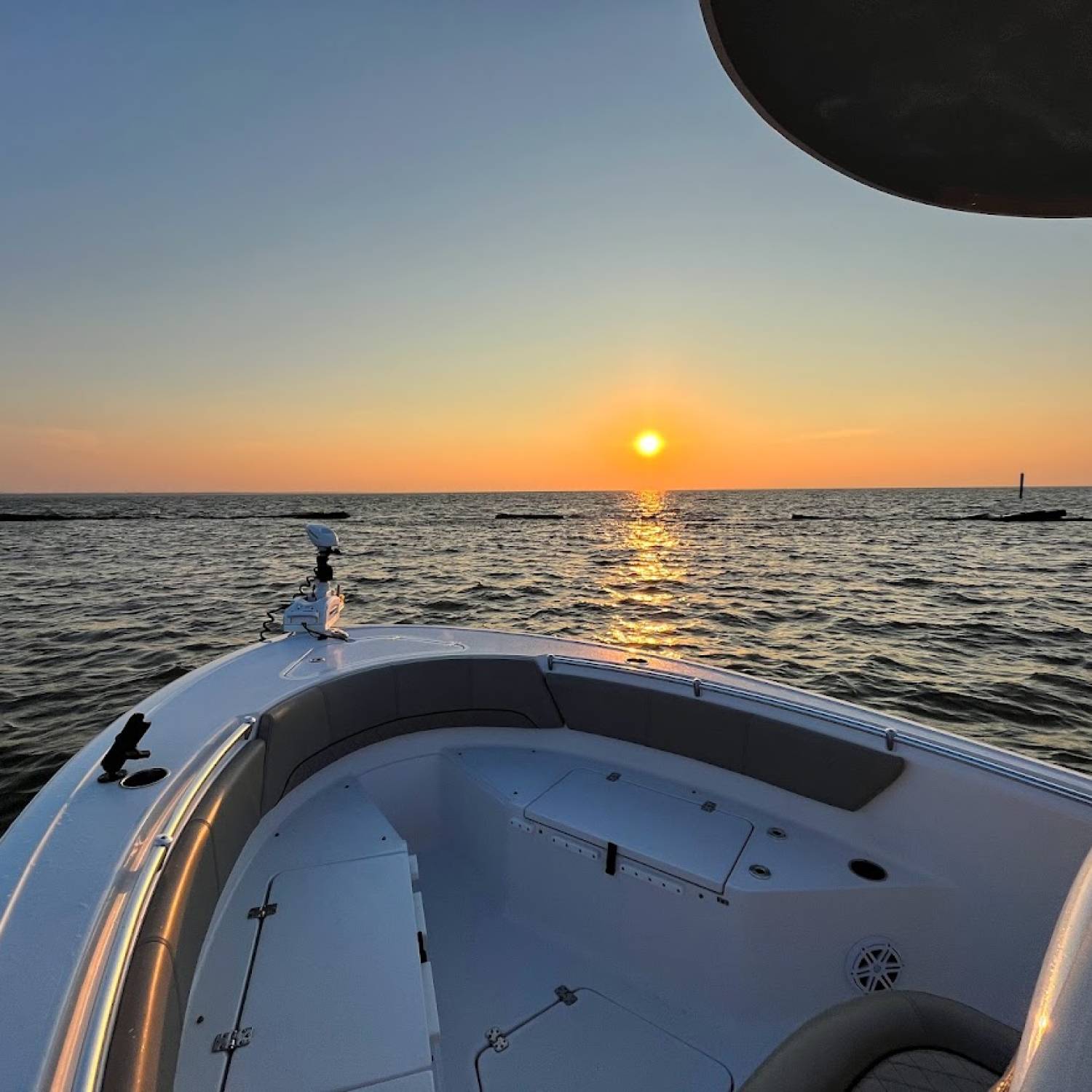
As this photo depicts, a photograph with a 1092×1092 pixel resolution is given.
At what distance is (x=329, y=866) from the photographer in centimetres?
298

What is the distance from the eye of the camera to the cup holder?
263 centimetres

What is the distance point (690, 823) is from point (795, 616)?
1210 cm

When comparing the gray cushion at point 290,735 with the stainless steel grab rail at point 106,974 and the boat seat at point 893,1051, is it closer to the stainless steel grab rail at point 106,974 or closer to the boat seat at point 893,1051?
the stainless steel grab rail at point 106,974

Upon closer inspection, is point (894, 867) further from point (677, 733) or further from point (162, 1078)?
point (162, 1078)

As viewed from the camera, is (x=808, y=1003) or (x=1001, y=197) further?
(x=808, y=1003)

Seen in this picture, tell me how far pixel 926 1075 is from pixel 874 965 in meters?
1.04

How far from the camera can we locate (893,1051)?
204 centimetres

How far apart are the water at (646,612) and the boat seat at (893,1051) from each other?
6.69 meters

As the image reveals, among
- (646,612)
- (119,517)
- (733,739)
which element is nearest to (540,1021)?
(733,739)

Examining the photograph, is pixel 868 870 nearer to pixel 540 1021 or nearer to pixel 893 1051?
pixel 893 1051

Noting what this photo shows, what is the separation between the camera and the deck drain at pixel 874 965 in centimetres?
287

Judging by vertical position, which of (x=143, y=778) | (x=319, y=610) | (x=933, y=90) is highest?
(x=933, y=90)

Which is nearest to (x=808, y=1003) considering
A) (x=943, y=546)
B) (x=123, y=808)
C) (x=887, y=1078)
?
(x=887, y=1078)

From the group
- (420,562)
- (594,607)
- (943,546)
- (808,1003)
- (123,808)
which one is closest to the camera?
(123,808)
